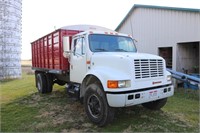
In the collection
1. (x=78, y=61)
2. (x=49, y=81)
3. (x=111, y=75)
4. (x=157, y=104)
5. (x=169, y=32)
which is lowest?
(x=157, y=104)

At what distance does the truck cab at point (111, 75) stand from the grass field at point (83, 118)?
15.4 inches

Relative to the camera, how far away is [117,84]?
4391 millimetres

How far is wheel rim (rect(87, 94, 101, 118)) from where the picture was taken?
4964 millimetres

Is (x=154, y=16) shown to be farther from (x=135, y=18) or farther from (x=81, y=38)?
(x=81, y=38)

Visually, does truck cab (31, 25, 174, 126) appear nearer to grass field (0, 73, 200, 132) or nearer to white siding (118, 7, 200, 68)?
grass field (0, 73, 200, 132)

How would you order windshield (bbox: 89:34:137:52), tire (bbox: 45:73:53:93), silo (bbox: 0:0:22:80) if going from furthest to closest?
silo (bbox: 0:0:22:80) → tire (bbox: 45:73:53:93) → windshield (bbox: 89:34:137:52)

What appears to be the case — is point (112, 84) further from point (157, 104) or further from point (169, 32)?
point (169, 32)

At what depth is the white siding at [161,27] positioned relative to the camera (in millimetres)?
9445

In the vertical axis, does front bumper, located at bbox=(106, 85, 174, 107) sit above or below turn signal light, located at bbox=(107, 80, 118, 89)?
below

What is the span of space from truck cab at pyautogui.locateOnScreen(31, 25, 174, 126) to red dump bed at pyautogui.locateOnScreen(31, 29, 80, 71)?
705 mm

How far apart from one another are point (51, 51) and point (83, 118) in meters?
3.30

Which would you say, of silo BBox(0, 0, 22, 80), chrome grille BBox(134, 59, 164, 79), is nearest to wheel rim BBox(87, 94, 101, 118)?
chrome grille BBox(134, 59, 164, 79)

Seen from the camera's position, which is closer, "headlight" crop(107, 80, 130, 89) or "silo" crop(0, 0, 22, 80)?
"headlight" crop(107, 80, 130, 89)

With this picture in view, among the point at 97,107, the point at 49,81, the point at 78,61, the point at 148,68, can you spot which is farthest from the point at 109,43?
the point at 49,81
